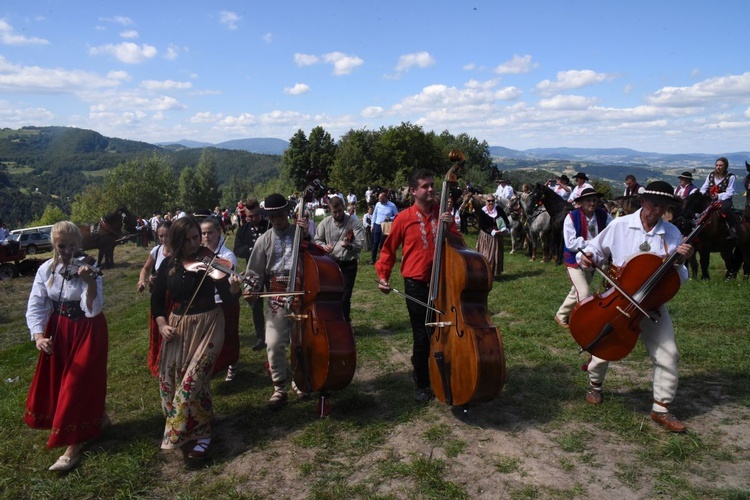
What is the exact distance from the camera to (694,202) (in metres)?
10.4

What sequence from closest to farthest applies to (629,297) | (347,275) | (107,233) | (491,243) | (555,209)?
(629,297) → (347,275) → (491,243) → (555,209) → (107,233)

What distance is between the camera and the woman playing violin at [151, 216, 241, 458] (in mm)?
3934

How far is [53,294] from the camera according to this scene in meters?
4.05

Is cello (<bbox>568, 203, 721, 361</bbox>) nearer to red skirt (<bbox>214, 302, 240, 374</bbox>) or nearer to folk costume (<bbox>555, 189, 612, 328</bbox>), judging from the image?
folk costume (<bbox>555, 189, 612, 328</bbox>)

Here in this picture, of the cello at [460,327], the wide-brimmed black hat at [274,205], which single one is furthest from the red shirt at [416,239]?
the wide-brimmed black hat at [274,205]

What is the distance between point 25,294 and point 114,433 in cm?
1390

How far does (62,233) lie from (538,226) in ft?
39.5

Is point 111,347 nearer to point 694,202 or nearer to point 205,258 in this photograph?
point 205,258

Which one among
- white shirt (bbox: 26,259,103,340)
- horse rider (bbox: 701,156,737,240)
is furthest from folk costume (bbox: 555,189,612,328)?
horse rider (bbox: 701,156,737,240)

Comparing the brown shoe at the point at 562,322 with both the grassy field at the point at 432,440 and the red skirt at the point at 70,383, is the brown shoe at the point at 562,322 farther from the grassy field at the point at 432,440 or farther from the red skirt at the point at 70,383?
the red skirt at the point at 70,383

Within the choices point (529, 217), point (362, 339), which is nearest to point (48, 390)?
point (362, 339)

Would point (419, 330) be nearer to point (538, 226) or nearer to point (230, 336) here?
point (230, 336)

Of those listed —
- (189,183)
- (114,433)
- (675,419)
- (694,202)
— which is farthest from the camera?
(189,183)

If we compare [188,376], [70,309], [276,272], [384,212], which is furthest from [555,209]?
[70,309]
